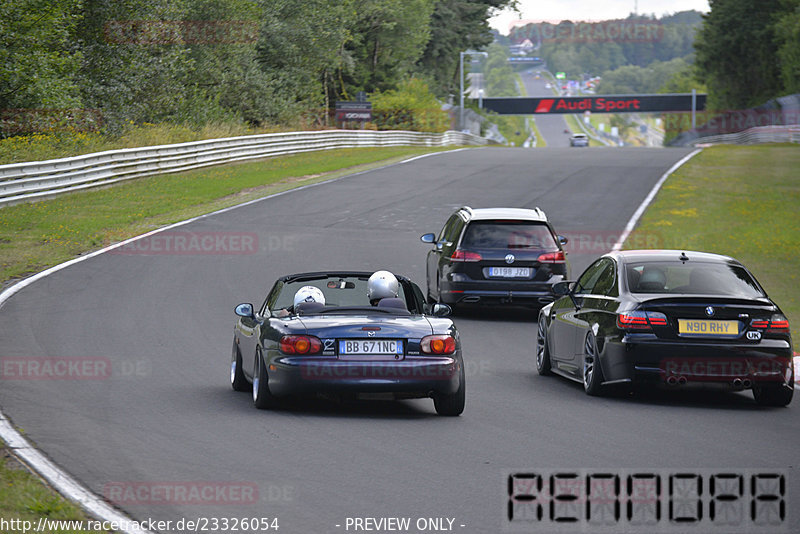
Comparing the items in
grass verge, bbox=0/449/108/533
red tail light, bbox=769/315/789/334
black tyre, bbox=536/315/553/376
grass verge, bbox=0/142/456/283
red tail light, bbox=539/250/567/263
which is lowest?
grass verge, bbox=0/142/456/283

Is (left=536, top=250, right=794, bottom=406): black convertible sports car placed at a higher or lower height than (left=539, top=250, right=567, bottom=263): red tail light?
higher

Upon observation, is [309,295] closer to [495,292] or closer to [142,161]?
[495,292]

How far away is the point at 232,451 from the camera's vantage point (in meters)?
7.71

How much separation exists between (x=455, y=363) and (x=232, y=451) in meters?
2.22

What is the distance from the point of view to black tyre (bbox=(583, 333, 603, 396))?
10.6 metres

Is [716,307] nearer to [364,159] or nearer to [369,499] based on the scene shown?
[369,499]

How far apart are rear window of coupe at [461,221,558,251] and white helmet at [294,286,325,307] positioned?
695 centimetres

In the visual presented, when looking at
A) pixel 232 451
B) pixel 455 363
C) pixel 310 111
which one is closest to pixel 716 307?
pixel 455 363

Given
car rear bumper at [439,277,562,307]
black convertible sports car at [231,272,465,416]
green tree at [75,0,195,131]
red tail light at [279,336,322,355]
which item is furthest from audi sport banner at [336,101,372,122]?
red tail light at [279,336,322,355]

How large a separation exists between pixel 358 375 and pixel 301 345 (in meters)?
0.50

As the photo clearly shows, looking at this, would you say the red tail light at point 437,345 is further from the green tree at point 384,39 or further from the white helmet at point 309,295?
the green tree at point 384,39

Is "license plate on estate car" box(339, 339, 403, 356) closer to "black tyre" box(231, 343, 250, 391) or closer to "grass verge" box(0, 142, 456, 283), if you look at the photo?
"black tyre" box(231, 343, 250, 391)

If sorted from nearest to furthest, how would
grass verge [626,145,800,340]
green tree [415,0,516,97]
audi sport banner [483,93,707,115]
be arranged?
grass verge [626,145,800,340] → green tree [415,0,516,97] → audi sport banner [483,93,707,115]

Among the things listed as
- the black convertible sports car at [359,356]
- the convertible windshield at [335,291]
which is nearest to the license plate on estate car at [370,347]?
the black convertible sports car at [359,356]
